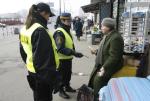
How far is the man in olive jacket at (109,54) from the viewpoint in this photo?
4613mm

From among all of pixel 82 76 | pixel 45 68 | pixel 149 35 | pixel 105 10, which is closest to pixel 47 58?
pixel 45 68

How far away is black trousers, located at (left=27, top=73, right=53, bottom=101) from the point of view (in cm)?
394

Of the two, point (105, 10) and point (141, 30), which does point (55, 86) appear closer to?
point (141, 30)

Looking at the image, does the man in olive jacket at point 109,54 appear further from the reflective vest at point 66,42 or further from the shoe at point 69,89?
the shoe at point 69,89

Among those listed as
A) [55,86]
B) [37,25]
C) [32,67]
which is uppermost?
[37,25]

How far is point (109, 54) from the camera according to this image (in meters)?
4.70

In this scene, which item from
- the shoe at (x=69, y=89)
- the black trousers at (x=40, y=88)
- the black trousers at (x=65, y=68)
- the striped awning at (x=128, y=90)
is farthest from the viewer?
the shoe at (x=69, y=89)

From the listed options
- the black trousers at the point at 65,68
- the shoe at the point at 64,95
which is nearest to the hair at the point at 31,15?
the black trousers at the point at 65,68

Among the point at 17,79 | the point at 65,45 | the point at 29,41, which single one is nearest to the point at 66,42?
the point at 65,45

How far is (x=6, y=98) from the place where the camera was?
6.39 meters

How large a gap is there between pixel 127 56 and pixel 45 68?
1.92m

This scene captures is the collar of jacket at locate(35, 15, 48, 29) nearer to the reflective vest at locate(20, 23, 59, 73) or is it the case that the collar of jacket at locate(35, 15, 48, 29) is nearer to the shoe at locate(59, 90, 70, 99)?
the reflective vest at locate(20, 23, 59, 73)

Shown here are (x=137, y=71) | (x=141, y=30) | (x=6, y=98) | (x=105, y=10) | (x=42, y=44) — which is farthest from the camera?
(x=105, y=10)

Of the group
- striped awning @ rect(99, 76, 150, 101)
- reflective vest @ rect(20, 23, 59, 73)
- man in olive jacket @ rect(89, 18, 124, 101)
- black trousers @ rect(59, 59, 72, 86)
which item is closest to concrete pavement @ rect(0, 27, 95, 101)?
black trousers @ rect(59, 59, 72, 86)
